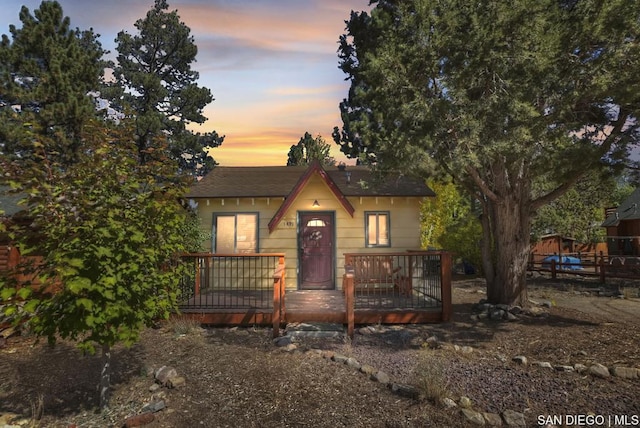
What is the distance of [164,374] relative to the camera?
572 centimetres

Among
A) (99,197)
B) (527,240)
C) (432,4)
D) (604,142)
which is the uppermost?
(432,4)

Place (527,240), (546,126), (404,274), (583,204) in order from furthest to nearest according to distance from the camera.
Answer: (583,204) < (404,274) < (527,240) < (546,126)

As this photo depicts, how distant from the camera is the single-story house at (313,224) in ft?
41.0

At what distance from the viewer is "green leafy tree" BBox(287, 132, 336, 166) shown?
105 ft

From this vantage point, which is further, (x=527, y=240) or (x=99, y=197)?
(x=527, y=240)

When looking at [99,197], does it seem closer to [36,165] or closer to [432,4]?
[36,165]

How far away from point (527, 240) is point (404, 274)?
3577mm

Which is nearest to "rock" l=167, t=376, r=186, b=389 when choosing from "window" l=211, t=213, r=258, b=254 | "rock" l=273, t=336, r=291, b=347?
"rock" l=273, t=336, r=291, b=347

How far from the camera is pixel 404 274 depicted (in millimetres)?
11609

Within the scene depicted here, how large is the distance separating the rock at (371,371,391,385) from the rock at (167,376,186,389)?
286cm

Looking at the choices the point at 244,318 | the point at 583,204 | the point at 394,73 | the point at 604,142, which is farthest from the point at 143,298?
the point at 583,204

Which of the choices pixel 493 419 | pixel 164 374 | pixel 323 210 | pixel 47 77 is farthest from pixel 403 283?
pixel 47 77

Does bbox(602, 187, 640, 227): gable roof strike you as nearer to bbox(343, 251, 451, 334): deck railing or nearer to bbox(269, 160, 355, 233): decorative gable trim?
bbox(343, 251, 451, 334): deck railing

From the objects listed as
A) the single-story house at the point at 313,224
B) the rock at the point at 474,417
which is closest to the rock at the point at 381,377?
the rock at the point at 474,417
